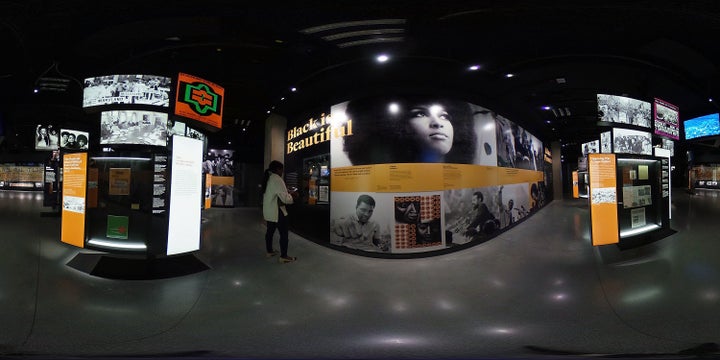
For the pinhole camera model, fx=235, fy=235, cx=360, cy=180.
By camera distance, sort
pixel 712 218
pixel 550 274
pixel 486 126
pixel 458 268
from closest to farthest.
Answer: pixel 550 274 → pixel 458 268 → pixel 712 218 → pixel 486 126

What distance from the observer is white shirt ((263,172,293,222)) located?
2.02m

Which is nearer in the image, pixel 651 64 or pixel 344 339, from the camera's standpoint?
pixel 344 339

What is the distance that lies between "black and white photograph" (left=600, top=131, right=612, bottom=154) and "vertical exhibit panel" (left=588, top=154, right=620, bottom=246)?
1.3 inches

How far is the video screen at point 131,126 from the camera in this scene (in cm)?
191

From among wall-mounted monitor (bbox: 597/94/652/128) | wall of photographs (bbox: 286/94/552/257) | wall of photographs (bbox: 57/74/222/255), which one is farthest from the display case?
wall of photographs (bbox: 57/74/222/255)

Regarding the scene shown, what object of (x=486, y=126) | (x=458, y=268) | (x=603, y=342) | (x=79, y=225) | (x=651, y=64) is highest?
(x=651, y=64)

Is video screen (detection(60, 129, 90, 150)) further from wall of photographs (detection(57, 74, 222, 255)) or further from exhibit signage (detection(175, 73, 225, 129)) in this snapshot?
exhibit signage (detection(175, 73, 225, 129))

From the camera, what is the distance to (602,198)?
1640 mm

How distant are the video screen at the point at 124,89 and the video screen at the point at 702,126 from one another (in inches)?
148

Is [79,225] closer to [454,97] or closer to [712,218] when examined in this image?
[454,97]

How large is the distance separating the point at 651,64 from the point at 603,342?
1608mm

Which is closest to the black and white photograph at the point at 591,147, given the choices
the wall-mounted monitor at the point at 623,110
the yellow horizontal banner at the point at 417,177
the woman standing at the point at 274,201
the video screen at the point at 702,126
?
the wall-mounted monitor at the point at 623,110

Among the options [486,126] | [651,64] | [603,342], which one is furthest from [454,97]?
[603,342]

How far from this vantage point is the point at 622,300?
127 cm
